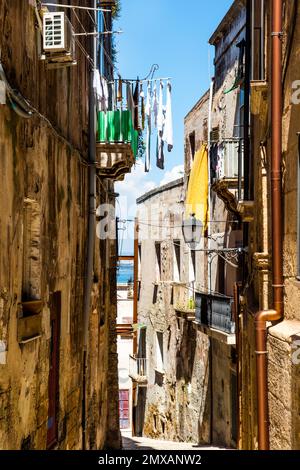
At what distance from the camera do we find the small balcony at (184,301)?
64.4ft

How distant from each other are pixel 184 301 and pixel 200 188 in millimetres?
3537

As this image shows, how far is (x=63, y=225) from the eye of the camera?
30.0ft

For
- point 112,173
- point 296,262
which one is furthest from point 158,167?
point 296,262

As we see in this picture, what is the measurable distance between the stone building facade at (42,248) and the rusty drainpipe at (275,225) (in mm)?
2272

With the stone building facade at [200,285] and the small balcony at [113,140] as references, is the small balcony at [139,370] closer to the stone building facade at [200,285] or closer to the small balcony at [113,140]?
the stone building facade at [200,285]

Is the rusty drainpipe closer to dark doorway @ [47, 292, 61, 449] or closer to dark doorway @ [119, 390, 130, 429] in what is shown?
dark doorway @ [47, 292, 61, 449]

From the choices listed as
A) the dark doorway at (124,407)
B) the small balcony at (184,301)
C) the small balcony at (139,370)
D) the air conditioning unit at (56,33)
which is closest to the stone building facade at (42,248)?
the air conditioning unit at (56,33)

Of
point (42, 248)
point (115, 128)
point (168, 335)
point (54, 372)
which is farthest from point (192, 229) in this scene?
point (42, 248)

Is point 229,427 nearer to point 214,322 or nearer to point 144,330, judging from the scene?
point 214,322

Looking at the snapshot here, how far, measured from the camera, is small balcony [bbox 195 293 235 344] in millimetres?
15297

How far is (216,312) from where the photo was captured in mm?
A: 16094

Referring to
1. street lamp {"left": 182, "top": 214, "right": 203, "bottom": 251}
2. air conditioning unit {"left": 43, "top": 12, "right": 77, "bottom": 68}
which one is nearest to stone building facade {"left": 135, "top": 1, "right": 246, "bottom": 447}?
A: street lamp {"left": 182, "top": 214, "right": 203, "bottom": 251}

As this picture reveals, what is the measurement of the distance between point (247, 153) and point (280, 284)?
4839mm

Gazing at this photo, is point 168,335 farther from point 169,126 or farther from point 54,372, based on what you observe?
point 54,372
